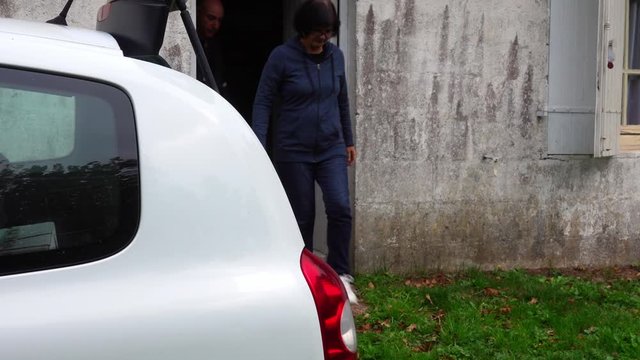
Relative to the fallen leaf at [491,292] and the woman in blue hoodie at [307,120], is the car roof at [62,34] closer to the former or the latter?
the woman in blue hoodie at [307,120]

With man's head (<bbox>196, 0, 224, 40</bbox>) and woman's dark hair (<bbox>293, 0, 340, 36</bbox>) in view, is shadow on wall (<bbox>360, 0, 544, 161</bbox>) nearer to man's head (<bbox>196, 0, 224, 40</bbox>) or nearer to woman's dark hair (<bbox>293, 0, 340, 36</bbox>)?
man's head (<bbox>196, 0, 224, 40</bbox>)

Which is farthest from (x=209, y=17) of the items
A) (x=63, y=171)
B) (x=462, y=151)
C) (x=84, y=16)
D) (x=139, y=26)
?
(x=63, y=171)

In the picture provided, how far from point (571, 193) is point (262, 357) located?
5.10m

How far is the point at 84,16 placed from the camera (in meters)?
5.45

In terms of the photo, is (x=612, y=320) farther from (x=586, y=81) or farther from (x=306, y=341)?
(x=306, y=341)

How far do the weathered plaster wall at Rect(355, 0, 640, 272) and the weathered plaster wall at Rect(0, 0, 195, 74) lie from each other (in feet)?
4.16

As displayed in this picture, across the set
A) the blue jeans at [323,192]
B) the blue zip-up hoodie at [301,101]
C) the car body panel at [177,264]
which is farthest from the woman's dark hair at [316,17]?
the car body panel at [177,264]

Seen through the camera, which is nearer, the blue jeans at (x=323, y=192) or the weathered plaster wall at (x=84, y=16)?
the blue jeans at (x=323, y=192)

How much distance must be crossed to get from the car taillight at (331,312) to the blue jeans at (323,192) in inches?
111

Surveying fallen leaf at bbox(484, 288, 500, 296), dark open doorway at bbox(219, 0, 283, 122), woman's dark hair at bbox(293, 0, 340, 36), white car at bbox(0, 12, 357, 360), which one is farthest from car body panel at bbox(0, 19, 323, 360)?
dark open doorway at bbox(219, 0, 283, 122)

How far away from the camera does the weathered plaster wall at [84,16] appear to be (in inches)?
210

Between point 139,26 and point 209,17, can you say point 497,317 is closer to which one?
point 209,17

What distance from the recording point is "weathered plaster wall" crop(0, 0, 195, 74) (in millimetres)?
5340

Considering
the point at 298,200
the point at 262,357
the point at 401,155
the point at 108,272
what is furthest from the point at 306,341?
the point at 401,155
